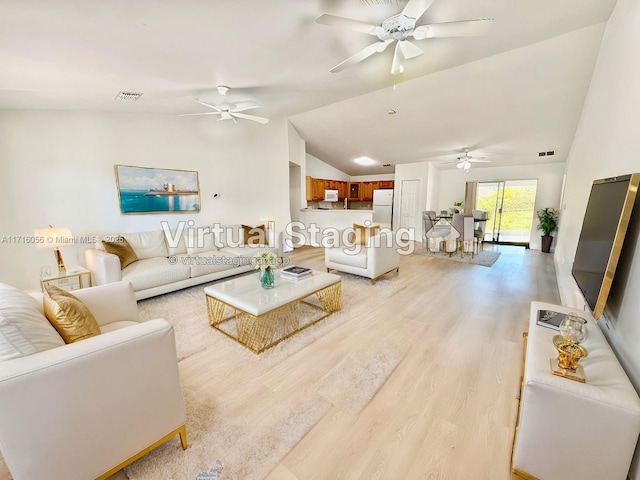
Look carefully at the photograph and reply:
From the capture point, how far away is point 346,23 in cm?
186

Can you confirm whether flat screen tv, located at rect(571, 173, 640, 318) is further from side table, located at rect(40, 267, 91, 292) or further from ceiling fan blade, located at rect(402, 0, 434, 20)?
side table, located at rect(40, 267, 91, 292)

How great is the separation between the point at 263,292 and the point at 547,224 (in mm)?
7195

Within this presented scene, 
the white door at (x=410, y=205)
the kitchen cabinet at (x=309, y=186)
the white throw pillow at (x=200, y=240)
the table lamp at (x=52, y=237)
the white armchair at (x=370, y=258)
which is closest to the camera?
the table lamp at (x=52, y=237)

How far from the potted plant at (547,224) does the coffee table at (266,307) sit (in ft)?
20.7

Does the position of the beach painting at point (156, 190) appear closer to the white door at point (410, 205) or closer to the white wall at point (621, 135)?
the white wall at point (621, 135)

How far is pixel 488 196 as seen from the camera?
7.70 meters

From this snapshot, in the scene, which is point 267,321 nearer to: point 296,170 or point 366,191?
point 296,170

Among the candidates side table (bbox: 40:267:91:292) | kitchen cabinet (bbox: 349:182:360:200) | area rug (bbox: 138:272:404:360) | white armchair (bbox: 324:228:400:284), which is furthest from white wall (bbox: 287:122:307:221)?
side table (bbox: 40:267:91:292)

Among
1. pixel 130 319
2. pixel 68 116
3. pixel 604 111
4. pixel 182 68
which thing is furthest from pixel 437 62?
pixel 68 116

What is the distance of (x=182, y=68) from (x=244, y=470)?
3.32 meters

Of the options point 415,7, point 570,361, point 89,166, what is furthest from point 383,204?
point 570,361

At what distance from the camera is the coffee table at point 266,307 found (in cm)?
224

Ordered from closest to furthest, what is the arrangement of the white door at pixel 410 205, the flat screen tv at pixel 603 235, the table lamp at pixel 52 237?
the flat screen tv at pixel 603 235 < the table lamp at pixel 52 237 < the white door at pixel 410 205

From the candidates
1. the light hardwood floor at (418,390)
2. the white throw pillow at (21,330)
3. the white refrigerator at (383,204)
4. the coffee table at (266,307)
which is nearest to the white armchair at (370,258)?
the light hardwood floor at (418,390)
